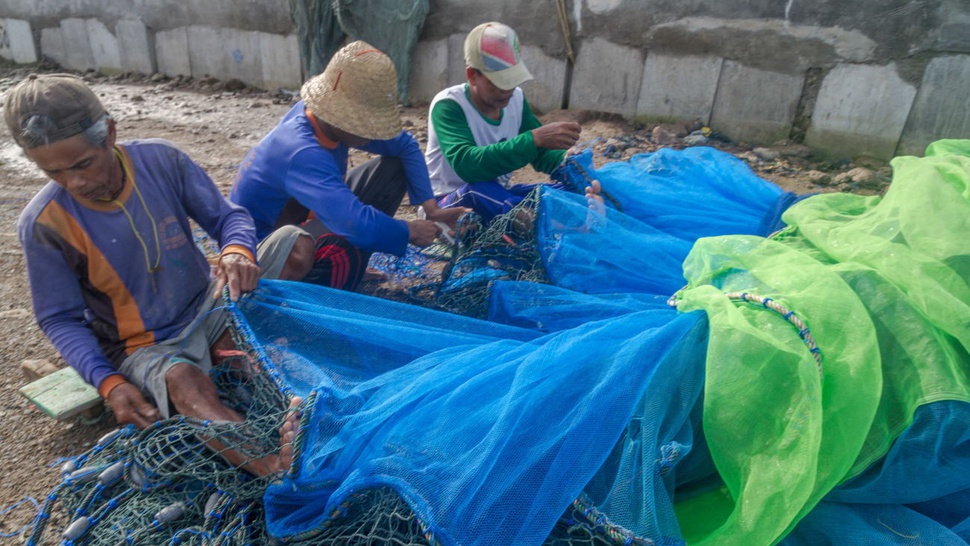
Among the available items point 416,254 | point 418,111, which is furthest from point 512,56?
point 418,111

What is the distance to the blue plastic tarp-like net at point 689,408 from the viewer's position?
1.55m

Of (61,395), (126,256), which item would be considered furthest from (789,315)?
(61,395)

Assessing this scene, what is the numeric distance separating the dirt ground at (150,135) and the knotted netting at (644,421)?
0.45 metres

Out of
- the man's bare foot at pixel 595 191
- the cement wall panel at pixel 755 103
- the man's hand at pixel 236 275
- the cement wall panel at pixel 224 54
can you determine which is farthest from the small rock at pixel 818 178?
the cement wall panel at pixel 224 54

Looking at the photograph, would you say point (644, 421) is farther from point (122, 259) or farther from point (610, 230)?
point (122, 259)

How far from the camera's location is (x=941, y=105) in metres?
5.12

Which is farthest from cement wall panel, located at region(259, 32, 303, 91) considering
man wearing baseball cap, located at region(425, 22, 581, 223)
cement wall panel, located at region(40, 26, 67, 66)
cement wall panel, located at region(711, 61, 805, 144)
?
man wearing baseball cap, located at region(425, 22, 581, 223)

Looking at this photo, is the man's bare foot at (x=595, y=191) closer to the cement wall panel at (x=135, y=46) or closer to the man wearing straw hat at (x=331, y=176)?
the man wearing straw hat at (x=331, y=176)

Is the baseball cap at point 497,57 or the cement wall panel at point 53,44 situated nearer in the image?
the baseball cap at point 497,57

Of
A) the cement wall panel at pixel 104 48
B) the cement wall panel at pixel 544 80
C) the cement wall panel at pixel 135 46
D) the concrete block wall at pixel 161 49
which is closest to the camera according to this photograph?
the cement wall panel at pixel 544 80

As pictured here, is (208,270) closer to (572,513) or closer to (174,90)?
(572,513)

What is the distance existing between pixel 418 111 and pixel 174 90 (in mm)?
3633

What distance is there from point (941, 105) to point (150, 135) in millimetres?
7037

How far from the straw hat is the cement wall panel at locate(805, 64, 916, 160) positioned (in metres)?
4.27
